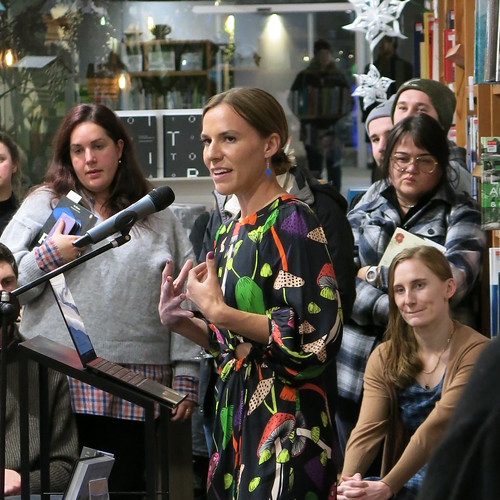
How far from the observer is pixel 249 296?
203 cm

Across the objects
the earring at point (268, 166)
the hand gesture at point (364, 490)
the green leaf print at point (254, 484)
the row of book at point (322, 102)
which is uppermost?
the row of book at point (322, 102)

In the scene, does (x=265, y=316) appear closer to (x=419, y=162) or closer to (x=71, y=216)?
(x=71, y=216)

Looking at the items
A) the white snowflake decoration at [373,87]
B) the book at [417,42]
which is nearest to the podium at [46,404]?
the white snowflake decoration at [373,87]

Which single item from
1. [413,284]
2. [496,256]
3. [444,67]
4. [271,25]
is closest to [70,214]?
[413,284]

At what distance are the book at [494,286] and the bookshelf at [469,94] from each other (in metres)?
0.21

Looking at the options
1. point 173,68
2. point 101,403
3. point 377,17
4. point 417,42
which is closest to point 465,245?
point 101,403

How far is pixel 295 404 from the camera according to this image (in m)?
1.99

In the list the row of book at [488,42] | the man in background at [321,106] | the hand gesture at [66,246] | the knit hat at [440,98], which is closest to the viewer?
the row of book at [488,42]

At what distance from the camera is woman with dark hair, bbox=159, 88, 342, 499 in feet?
6.43

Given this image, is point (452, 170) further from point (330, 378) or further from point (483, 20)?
point (330, 378)

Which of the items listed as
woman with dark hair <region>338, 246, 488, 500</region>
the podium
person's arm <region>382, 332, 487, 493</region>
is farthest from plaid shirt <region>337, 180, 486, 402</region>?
the podium

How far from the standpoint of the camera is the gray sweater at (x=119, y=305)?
2814 millimetres

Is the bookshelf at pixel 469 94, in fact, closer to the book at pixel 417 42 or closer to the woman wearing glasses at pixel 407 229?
the woman wearing glasses at pixel 407 229

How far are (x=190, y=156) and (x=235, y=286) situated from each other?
3891 mm
